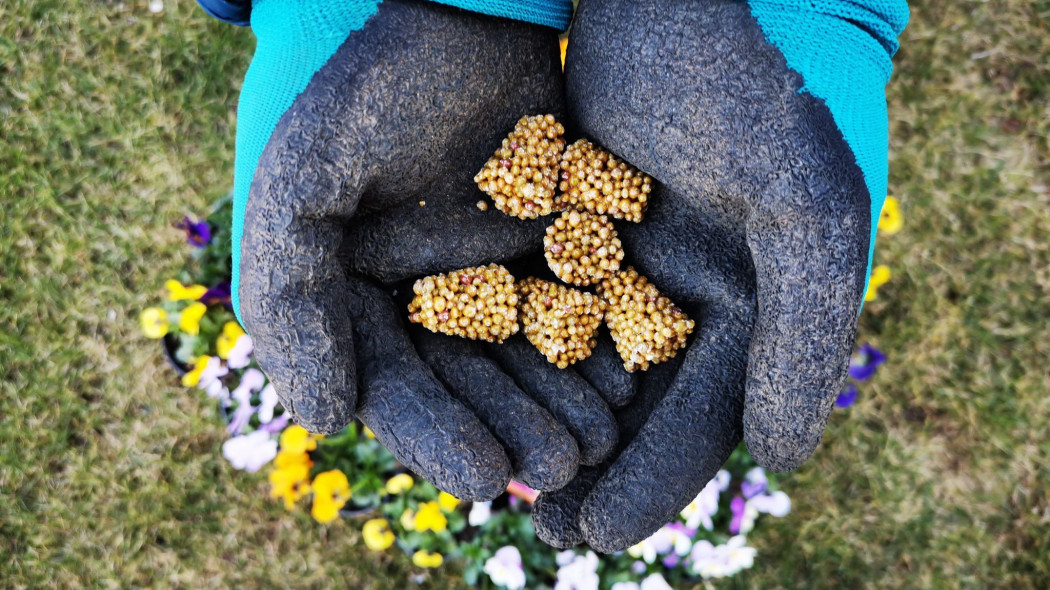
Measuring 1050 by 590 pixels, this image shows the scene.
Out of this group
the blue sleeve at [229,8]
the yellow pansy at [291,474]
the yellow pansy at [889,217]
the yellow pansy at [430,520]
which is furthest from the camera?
the yellow pansy at [889,217]

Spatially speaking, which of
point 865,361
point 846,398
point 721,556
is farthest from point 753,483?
point 865,361

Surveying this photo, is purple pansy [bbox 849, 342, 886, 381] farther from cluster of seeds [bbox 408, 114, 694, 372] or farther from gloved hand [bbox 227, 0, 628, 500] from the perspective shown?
gloved hand [bbox 227, 0, 628, 500]

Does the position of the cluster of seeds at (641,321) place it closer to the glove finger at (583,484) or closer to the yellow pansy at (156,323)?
the glove finger at (583,484)

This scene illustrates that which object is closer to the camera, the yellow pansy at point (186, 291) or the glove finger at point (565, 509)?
the glove finger at point (565, 509)

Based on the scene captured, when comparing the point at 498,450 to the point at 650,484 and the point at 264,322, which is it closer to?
the point at 650,484

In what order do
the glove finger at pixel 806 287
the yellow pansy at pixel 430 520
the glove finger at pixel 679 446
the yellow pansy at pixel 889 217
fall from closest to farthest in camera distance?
the glove finger at pixel 806 287 < the glove finger at pixel 679 446 < the yellow pansy at pixel 430 520 < the yellow pansy at pixel 889 217

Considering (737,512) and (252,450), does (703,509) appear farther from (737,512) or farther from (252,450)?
(252,450)

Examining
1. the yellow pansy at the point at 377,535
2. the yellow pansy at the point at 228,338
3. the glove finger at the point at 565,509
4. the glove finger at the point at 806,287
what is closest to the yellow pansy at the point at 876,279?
the glove finger at the point at 806,287
